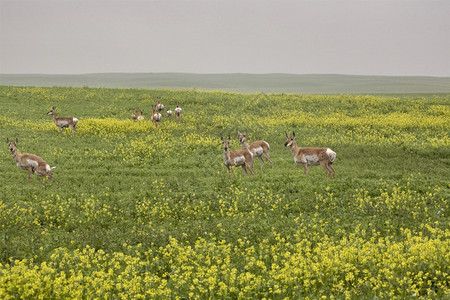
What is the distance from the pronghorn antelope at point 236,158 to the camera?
20.1m

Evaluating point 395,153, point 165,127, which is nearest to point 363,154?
point 395,153

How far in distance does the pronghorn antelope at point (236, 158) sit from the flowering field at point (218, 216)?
0.63 m

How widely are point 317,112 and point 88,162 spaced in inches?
1085

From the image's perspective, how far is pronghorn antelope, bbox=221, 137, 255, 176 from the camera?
20.1 metres

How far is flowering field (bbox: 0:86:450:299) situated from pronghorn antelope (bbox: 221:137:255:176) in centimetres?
63

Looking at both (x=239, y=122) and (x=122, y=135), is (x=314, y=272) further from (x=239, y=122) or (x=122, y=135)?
(x=239, y=122)

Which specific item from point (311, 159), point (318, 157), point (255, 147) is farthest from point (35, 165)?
point (318, 157)

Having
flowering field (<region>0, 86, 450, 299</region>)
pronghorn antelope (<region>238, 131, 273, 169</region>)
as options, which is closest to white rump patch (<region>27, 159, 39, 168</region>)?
flowering field (<region>0, 86, 450, 299</region>)

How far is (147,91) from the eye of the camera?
174 ft

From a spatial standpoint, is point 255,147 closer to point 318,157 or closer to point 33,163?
point 318,157

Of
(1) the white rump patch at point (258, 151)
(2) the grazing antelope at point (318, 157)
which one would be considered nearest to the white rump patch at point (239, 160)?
(1) the white rump patch at point (258, 151)

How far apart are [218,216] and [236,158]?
17.1 feet

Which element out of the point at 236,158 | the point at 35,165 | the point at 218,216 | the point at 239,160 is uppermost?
the point at 236,158

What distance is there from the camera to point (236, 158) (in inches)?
800
